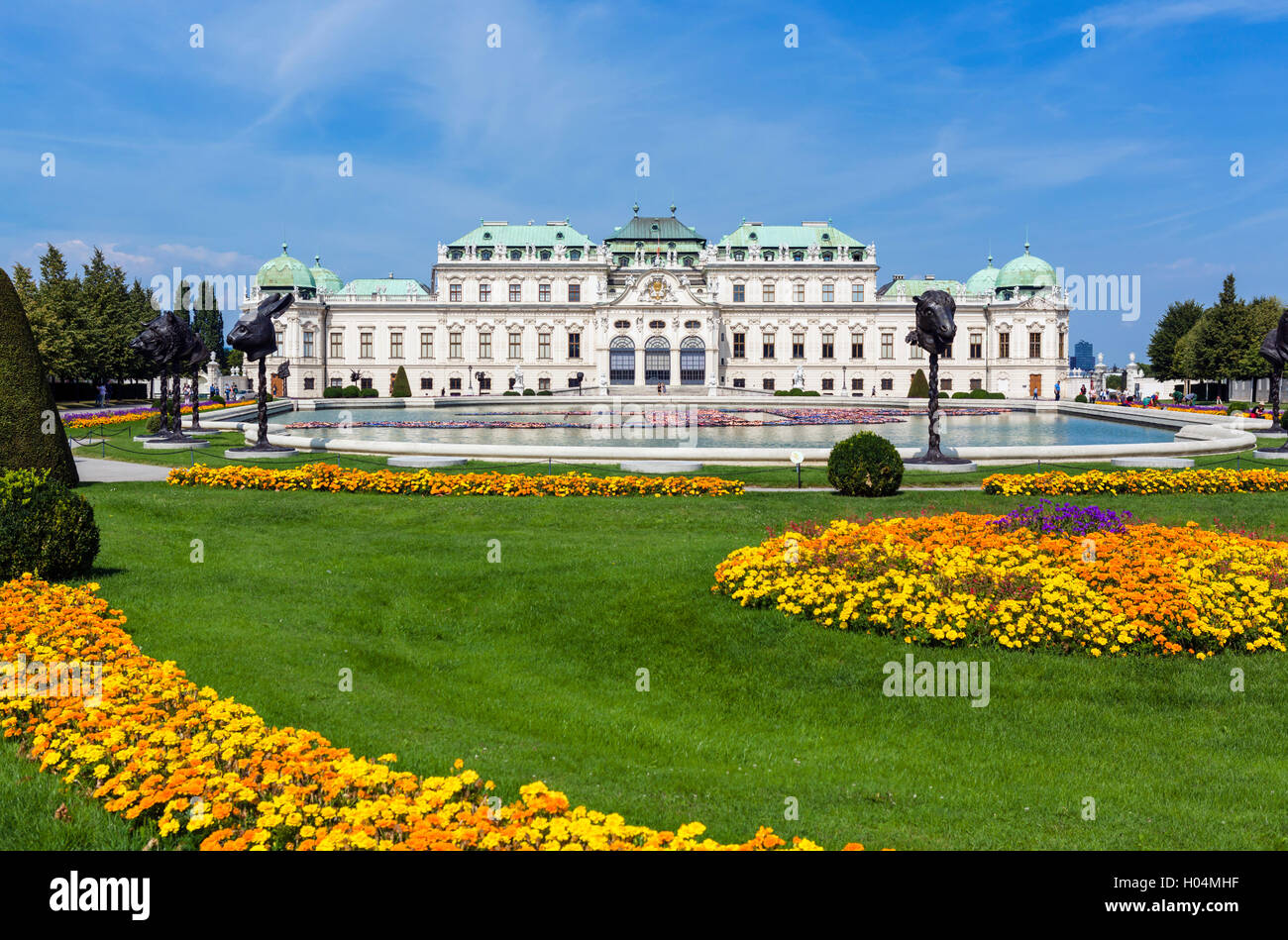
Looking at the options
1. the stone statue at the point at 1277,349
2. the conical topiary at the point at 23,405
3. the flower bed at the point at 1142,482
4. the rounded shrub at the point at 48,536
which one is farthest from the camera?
the stone statue at the point at 1277,349

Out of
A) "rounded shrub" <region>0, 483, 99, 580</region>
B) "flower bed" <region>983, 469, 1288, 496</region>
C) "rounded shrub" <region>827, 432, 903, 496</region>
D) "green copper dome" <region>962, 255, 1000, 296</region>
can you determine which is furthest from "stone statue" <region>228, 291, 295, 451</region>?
"green copper dome" <region>962, 255, 1000, 296</region>

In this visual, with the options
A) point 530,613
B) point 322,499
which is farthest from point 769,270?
point 530,613

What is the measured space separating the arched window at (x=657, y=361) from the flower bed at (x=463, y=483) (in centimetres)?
7038

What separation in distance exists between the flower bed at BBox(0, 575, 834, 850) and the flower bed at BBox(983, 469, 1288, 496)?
16943 millimetres

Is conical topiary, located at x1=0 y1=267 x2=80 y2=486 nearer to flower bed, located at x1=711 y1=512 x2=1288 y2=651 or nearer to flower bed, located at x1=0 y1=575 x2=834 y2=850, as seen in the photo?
flower bed, located at x1=0 y1=575 x2=834 y2=850

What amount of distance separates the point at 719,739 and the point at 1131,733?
3.77 meters

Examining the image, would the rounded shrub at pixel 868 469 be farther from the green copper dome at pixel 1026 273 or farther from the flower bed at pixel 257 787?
the green copper dome at pixel 1026 273

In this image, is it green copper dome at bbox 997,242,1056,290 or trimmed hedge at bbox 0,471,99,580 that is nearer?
trimmed hedge at bbox 0,471,99,580

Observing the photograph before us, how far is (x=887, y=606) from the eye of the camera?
437 inches

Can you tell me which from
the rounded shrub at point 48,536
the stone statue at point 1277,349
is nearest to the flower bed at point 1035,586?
the rounded shrub at point 48,536

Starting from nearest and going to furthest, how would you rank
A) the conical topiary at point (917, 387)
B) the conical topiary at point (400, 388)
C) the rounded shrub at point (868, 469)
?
the rounded shrub at point (868, 469) < the conical topiary at point (400, 388) < the conical topiary at point (917, 387)

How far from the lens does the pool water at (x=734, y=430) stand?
37688mm

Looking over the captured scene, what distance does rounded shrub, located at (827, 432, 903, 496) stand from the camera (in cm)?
2070

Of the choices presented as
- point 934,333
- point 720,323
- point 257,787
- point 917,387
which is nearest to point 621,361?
point 720,323
